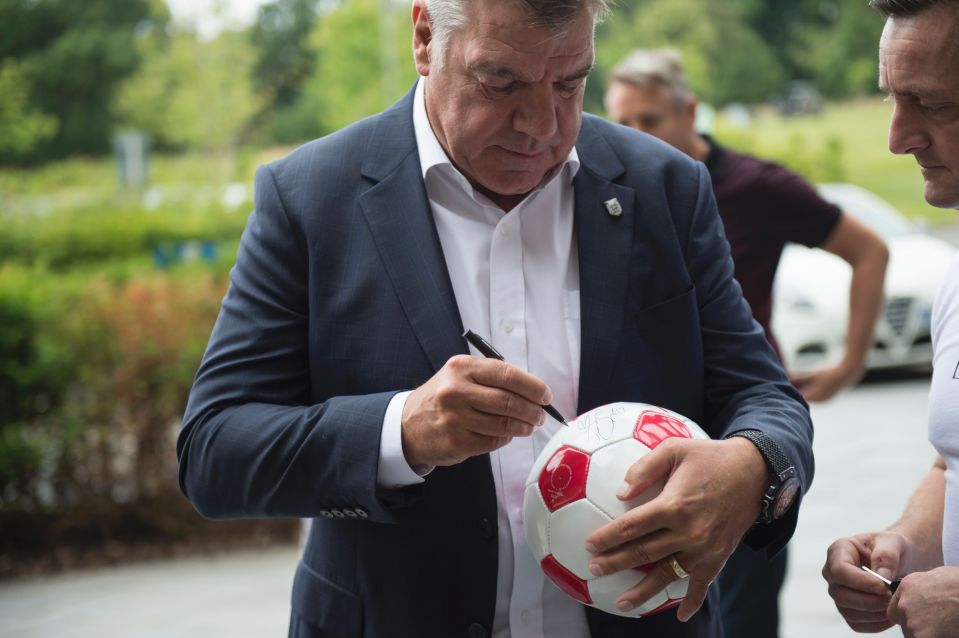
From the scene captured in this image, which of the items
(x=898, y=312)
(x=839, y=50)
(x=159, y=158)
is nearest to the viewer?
(x=898, y=312)

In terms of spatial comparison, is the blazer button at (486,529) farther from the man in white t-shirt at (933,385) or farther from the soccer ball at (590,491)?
the man in white t-shirt at (933,385)

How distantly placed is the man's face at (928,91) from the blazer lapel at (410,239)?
902 millimetres

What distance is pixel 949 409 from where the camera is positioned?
210 cm

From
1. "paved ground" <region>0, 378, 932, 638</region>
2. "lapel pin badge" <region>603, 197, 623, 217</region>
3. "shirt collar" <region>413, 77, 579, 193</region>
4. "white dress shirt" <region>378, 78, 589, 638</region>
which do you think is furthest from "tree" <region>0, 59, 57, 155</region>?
"lapel pin badge" <region>603, 197, 623, 217</region>

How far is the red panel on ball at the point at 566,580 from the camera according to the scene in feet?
6.49

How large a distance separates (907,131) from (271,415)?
1.30m

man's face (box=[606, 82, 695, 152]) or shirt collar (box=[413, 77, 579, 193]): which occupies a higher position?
shirt collar (box=[413, 77, 579, 193])

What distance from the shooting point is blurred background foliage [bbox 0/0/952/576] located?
6.74m

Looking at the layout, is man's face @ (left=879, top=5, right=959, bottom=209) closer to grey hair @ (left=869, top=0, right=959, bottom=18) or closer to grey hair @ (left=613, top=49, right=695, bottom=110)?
grey hair @ (left=869, top=0, right=959, bottom=18)

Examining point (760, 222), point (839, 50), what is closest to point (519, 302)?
point (760, 222)

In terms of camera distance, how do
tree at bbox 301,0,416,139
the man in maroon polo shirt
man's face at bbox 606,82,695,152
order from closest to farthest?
1. the man in maroon polo shirt
2. man's face at bbox 606,82,695,152
3. tree at bbox 301,0,416,139

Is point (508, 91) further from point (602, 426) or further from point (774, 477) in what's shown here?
point (774, 477)

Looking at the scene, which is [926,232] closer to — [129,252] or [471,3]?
[129,252]

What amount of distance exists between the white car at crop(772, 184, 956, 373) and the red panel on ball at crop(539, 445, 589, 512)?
832cm
